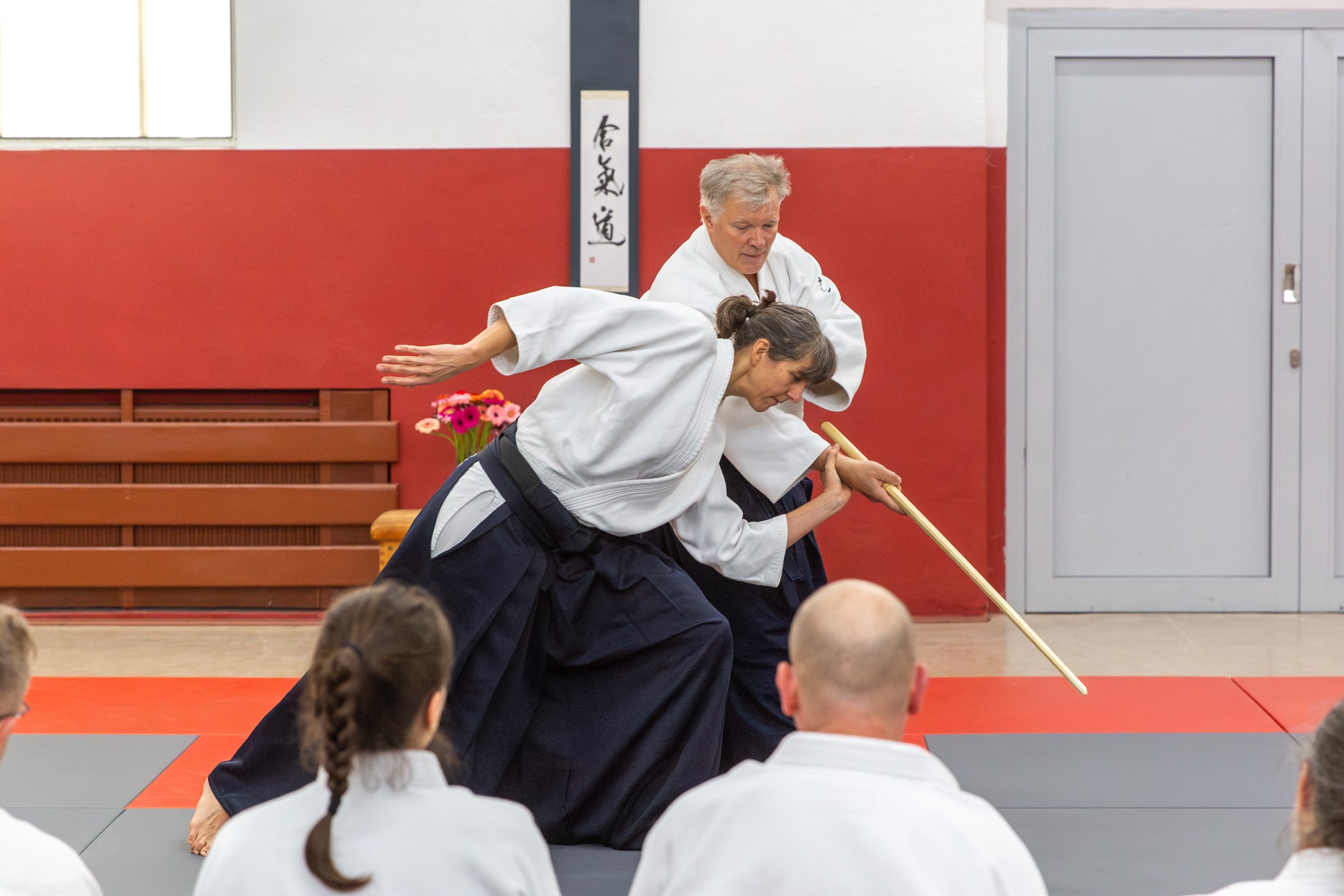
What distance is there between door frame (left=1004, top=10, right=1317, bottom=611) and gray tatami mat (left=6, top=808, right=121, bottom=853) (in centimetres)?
331

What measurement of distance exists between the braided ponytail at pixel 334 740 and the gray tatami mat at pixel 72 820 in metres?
1.67

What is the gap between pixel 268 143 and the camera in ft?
15.7

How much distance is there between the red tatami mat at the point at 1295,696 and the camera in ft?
11.7

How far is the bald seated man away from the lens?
1.23 metres

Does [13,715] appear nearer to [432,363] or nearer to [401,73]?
[432,363]

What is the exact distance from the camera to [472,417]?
4.49 meters

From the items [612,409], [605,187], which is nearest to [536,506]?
[612,409]

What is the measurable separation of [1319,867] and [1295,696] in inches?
113

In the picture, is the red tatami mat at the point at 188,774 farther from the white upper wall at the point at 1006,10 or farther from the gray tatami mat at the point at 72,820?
the white upper wall at the point at 1006,10

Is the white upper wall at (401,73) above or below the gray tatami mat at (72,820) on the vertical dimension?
above

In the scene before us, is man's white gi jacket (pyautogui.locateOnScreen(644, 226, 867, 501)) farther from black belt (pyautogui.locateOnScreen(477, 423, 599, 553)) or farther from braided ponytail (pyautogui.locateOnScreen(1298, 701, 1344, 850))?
braided ponytail (pyautogui.locateOnScreen(1298, 701, 1344, 850))

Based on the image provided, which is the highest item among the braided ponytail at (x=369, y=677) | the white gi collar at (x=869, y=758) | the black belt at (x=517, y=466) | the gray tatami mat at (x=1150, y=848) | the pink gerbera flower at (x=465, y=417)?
the pink gerbera flower at (x=465, y=417)

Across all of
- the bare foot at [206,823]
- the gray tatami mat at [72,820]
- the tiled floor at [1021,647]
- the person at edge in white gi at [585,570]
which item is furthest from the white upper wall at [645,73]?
the bare foot at [206,823]

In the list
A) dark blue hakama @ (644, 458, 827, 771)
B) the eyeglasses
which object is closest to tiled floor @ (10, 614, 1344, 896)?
dark blue hakama @ (644, 458, 827, 771)
